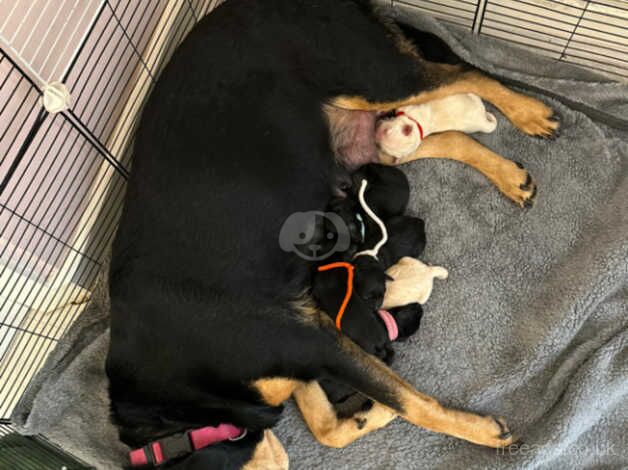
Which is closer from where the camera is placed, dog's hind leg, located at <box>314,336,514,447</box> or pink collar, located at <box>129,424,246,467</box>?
pink collar, located at <box>129,424,246,467</box>

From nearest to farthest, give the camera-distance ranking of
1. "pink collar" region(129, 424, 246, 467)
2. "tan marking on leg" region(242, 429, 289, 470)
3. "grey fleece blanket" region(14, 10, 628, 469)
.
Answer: "pink collar" region(129, 424, 246, 467) → "tan marking on leg" region(242, 429, 289, 470) → "grey fleece blanket" region(14, 10, 628, 469)

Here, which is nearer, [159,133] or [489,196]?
[159,133]

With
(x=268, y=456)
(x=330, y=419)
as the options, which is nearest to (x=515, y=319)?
(x=330, y=419)

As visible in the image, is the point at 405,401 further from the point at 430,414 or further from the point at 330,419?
the point at 330,419

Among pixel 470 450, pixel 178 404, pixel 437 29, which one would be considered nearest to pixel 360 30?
pixel 437 29

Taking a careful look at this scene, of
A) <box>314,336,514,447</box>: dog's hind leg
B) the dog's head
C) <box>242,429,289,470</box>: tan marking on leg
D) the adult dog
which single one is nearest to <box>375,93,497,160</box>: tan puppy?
the adult dog

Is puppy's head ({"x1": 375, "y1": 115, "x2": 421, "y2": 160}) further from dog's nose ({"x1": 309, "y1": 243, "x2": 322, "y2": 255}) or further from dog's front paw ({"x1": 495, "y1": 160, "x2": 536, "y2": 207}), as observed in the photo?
dog's nose ({"x1": 309, "y1": 243, "x2": 322, "y2": 255})

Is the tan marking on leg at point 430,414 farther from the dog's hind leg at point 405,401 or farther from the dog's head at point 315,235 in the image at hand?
the dog's head at point 315,235

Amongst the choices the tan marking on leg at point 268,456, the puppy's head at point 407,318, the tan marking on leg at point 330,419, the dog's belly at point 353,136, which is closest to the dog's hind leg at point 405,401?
the tan marking on leg at point 330,419

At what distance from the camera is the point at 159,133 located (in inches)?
83.0

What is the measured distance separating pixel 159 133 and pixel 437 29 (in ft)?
4.57

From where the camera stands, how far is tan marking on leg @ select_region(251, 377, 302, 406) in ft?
6.93

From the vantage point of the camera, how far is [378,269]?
2.24m

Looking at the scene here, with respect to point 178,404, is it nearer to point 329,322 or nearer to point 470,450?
point 329,322
